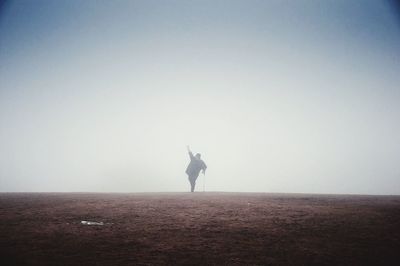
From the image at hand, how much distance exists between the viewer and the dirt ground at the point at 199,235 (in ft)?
15.6

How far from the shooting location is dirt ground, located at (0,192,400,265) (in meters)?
4.77

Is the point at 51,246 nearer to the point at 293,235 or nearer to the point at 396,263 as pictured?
the point at 293,235

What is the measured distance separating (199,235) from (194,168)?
13.8 meters

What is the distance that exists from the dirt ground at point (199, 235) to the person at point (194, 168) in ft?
36.9

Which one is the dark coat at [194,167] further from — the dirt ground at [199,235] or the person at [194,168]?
the dirt ground at [199,235]

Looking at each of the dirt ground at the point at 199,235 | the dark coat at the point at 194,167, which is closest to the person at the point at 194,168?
the dark coat at the point at 194,167

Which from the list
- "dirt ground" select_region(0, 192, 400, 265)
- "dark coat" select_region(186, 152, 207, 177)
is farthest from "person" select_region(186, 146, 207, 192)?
"dirt ground" select_region(0, 192, 400, 265)

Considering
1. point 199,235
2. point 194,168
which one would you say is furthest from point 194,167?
point 199,235

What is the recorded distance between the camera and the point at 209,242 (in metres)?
5.51

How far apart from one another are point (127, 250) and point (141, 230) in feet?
3.67

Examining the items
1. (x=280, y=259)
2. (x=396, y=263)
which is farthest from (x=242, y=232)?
(x=396, y=263)

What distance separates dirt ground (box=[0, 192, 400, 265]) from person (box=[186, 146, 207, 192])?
11.2 metres

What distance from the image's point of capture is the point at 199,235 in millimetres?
5902

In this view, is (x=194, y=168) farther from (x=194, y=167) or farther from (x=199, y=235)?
(x=199, y=235)
